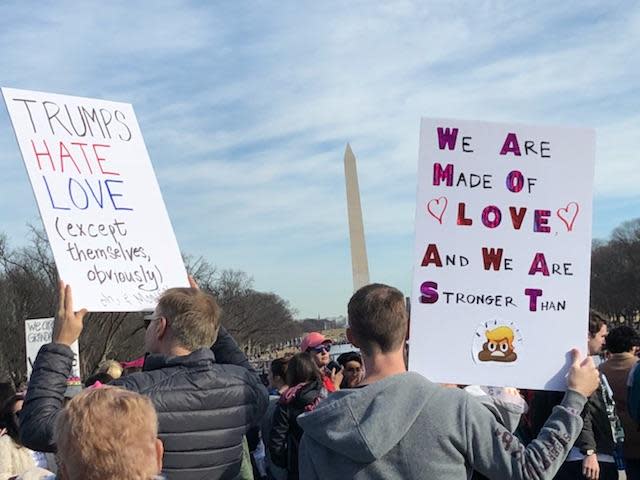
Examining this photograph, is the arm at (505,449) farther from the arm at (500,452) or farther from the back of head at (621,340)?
the back of head at (621,340)

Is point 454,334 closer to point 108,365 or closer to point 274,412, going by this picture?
point 274,412

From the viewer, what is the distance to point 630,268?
303ft

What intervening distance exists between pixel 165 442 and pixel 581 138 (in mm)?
2058

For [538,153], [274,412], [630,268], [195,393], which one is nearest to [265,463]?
[274,412]

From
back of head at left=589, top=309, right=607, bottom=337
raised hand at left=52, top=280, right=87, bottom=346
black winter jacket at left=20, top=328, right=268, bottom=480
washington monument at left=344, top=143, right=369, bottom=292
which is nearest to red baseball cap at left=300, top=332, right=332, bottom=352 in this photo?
washington monument at left=344, top=143, right=369, bottom=292

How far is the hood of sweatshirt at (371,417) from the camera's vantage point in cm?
264

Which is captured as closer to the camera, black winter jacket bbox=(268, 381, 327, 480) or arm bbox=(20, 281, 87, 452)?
arm bbox=(20, 281, 87, 452)

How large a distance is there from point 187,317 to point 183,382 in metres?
0.25

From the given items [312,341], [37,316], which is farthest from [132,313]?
[312,341]

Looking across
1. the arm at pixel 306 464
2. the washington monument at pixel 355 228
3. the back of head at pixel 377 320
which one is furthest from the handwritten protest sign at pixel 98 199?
the washington monument at pixel 355 228

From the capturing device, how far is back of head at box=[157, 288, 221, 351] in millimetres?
3303

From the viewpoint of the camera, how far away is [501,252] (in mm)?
3469

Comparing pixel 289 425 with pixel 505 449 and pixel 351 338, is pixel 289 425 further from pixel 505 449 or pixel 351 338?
pixel 505 449

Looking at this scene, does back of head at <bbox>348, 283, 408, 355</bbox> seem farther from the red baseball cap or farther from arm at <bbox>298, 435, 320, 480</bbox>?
the red baseball cap
